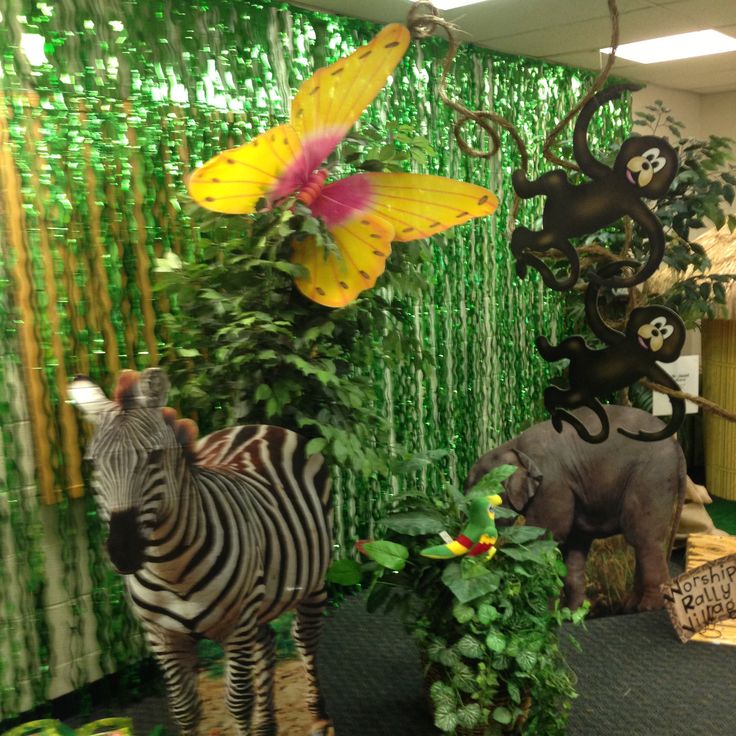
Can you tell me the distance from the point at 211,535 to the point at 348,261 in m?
0.75

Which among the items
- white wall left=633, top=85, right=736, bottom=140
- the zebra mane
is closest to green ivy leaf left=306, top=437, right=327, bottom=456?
the zebra mane

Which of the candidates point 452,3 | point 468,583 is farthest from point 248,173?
point 452,3

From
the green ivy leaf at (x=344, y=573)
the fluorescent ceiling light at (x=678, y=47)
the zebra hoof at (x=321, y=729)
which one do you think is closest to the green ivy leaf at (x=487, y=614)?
the green ivy leaf at (x=344, y=573)

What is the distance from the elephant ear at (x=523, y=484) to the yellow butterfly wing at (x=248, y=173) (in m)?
1.49

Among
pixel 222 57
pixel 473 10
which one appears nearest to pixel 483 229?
pixel 473 10

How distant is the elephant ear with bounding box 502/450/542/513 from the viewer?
9.64 feet

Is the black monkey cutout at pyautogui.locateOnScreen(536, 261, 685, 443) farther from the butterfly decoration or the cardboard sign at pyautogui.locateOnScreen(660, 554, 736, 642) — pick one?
the cardboard sign at pyautogui.locateOnScreen(660, 554, 736, 642)

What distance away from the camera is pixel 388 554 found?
7.54 ft

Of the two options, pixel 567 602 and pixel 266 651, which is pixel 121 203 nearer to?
pixel 266 651

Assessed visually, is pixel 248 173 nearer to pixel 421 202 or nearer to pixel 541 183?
pixel 421 202

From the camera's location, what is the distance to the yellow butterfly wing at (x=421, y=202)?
6.75 ft

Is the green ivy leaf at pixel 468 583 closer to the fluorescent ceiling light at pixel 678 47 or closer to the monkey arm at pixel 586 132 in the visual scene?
the monkey arm at pixel 586 132

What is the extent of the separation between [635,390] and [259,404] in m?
2.19

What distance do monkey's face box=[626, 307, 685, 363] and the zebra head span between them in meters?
1.39
